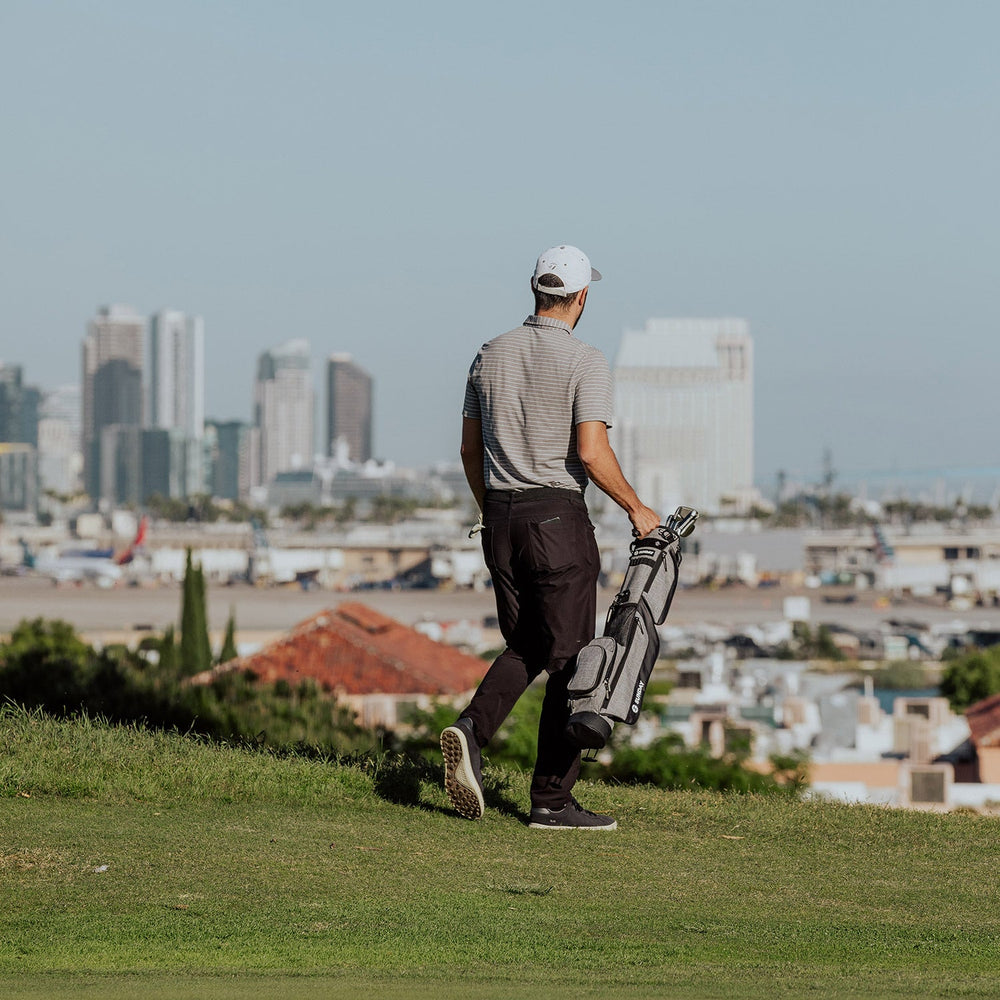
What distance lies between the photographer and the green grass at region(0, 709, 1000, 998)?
3.30m

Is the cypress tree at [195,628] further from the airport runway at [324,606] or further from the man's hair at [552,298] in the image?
the airport runway at [324,606]

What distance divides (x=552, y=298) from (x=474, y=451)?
0.58m

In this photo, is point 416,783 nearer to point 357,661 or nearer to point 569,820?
point 569,820

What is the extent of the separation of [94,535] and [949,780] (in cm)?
15435

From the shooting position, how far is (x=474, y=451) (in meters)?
5.24

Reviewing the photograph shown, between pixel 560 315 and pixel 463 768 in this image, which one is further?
pixel 560 315

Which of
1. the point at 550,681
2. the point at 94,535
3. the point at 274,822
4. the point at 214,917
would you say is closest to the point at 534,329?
the point at 550,681

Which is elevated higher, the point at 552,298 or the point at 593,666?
the point at 552,298

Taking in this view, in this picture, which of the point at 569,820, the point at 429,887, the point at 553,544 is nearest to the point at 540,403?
the point at 553,544

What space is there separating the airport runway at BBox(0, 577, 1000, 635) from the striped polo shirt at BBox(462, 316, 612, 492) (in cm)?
7873

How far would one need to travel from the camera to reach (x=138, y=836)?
4.71 metres

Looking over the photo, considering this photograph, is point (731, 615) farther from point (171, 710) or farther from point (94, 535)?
point (171, 710)

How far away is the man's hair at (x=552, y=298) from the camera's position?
510 cm

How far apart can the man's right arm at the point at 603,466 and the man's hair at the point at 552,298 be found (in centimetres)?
44
